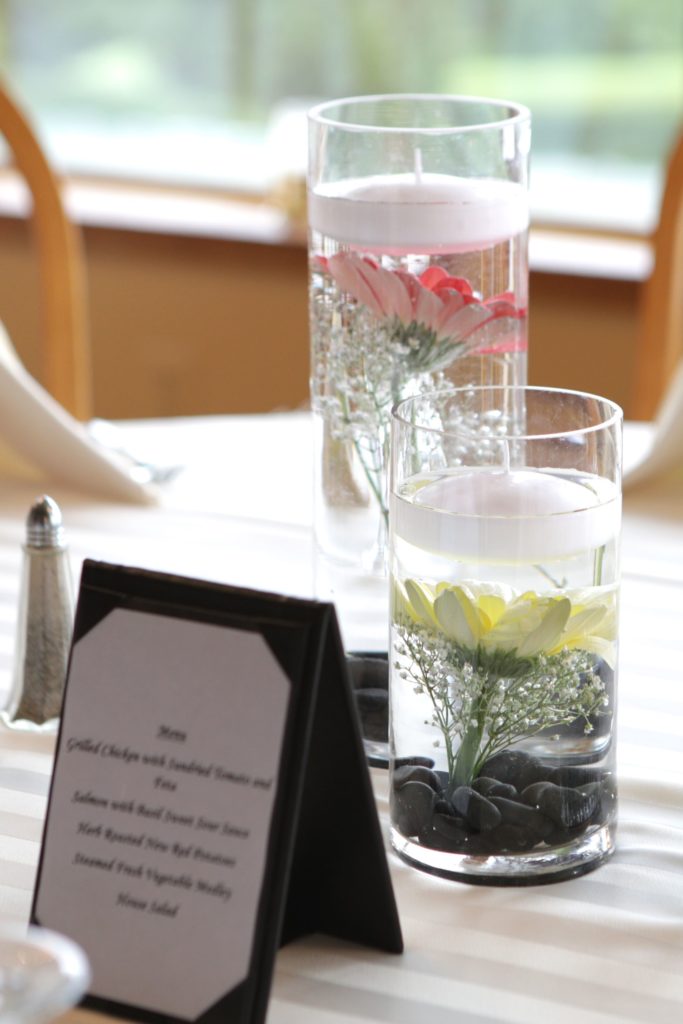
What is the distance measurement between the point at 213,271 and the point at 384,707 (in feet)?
6.29

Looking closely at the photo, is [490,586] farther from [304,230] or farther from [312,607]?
[304,230]

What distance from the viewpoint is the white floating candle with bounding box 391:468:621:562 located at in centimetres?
60

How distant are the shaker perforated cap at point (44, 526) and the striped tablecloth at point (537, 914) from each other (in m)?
0.11

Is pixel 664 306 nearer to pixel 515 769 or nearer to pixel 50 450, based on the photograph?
pixel 50 450

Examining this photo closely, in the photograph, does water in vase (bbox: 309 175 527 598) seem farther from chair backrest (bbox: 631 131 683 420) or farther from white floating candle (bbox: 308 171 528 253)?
chair backrest (bbox: 631 131 683 420)

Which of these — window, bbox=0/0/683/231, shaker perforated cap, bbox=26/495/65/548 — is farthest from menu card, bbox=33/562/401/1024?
window, bbox=0/0/683/231

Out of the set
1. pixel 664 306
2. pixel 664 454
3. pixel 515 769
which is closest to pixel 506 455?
pixel 515 769

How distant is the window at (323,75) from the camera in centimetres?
243

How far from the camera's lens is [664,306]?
1579 millimetres

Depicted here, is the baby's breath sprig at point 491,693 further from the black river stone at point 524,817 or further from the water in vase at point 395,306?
the water in vase at point 395,306

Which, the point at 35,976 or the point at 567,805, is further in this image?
the point at 567,805

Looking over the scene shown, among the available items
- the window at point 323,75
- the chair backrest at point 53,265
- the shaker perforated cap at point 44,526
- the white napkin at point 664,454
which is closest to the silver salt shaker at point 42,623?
the shaker perforated cap at point 44,526

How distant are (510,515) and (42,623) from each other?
33 centimetres

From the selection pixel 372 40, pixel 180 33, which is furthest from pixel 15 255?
pixel 372 40
